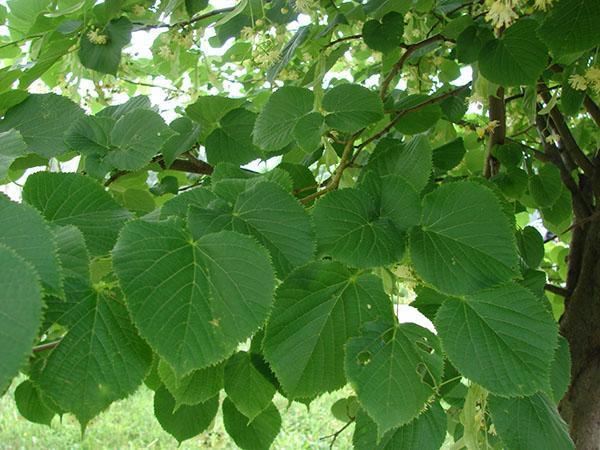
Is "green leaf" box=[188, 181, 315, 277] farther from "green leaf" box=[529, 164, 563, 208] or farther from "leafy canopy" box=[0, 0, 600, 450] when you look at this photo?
"green leaf" box=[529, 164, 563, 208]

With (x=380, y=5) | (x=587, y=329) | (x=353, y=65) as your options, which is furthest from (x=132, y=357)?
(x=353, y=65)

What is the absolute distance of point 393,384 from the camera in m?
0.57

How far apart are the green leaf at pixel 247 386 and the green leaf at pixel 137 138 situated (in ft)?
0.79

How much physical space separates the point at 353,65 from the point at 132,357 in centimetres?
187

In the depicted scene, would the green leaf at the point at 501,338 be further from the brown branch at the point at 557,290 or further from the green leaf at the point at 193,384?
the brown branch at the point at 557,290

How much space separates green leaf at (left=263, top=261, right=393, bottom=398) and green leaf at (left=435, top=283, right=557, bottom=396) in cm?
6

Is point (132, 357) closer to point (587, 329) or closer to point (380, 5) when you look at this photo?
point (380, 5)

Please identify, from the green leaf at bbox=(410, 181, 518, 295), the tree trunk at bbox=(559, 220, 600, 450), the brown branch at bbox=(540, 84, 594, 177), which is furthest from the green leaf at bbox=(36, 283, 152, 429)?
the brown branch at bbox=(540, 84, 594, 177)

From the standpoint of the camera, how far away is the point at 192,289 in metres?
0.47

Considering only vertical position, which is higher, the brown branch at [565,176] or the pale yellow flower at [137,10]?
the pale yellow flower at [137,10]

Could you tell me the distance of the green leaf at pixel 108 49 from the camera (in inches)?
44.6

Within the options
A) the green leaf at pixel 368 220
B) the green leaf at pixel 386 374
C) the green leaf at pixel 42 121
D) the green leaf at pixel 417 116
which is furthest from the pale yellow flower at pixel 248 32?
the green leaf at pixel 386 374

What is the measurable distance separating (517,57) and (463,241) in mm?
600

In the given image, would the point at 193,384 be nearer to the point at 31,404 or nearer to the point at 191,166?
the point at 31,404
